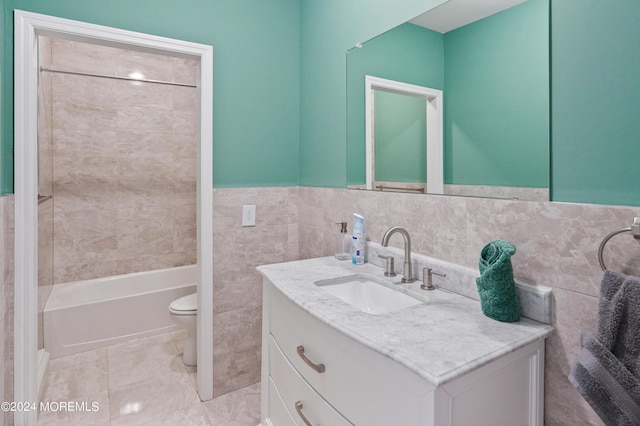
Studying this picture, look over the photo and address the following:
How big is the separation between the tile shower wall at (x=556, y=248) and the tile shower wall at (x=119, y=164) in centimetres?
259

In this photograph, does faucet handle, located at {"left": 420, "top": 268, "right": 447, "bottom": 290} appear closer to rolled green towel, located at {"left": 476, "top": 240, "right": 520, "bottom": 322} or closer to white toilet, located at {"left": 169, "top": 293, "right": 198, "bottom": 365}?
rolled green towel, located at {"left": 476, "top": 240, "right": 520, "bottom": 322}

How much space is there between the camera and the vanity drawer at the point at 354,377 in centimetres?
72

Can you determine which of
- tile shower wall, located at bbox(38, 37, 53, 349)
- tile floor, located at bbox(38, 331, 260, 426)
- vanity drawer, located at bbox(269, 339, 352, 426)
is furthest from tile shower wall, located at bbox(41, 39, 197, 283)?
vanity drawer, located at bbox(269, 339, 352, 426)

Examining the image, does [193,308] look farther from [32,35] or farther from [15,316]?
[32,35]

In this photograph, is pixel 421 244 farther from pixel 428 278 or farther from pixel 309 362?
pixel 309 362

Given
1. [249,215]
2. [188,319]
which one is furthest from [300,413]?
[188,319]

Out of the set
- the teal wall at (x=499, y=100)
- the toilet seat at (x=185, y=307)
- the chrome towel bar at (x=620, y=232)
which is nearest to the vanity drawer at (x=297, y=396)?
the chrome towel bar at (x=620, y=232)

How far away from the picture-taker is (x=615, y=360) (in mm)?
645

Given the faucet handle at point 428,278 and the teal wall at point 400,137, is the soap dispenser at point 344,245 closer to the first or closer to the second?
the teal wall at point 400,137

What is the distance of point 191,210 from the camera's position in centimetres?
323

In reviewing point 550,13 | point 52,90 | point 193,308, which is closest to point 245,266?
point 193,308

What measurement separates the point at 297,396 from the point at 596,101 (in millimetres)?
1237

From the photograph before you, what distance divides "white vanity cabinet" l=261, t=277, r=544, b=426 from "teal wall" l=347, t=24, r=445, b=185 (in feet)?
2.80

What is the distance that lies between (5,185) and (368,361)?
65.0 inches
